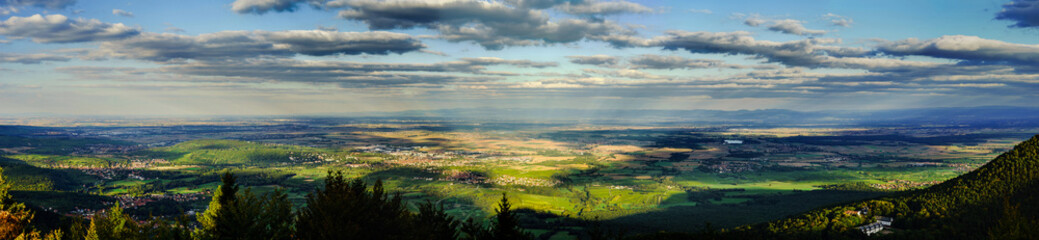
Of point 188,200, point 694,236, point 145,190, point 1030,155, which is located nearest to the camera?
point 694,236

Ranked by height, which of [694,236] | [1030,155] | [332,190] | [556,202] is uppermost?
[332,190]

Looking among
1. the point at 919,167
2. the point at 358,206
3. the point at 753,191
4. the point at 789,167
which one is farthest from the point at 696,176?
the point at 358,206

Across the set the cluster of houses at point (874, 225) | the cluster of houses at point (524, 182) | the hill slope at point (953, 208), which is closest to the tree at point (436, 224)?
the hill slope at point (953, 208)

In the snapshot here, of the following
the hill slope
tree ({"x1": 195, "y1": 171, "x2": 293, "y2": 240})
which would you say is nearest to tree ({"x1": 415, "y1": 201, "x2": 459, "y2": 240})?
tree ({"x1": 195, "y1": 171, "x2": 293, "y2": 240})

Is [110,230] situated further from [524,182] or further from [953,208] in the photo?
[524,182]

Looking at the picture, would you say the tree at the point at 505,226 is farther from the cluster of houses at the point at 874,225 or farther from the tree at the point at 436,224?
the cluster of houses at the point at 874,225

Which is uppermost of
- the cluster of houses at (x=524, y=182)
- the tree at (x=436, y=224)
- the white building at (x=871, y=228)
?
the tree at (x=436, y=224)

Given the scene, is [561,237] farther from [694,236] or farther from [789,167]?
[789,167]

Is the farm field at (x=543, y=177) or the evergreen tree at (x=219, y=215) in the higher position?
the evergreen tree at (x=219, y=215)
